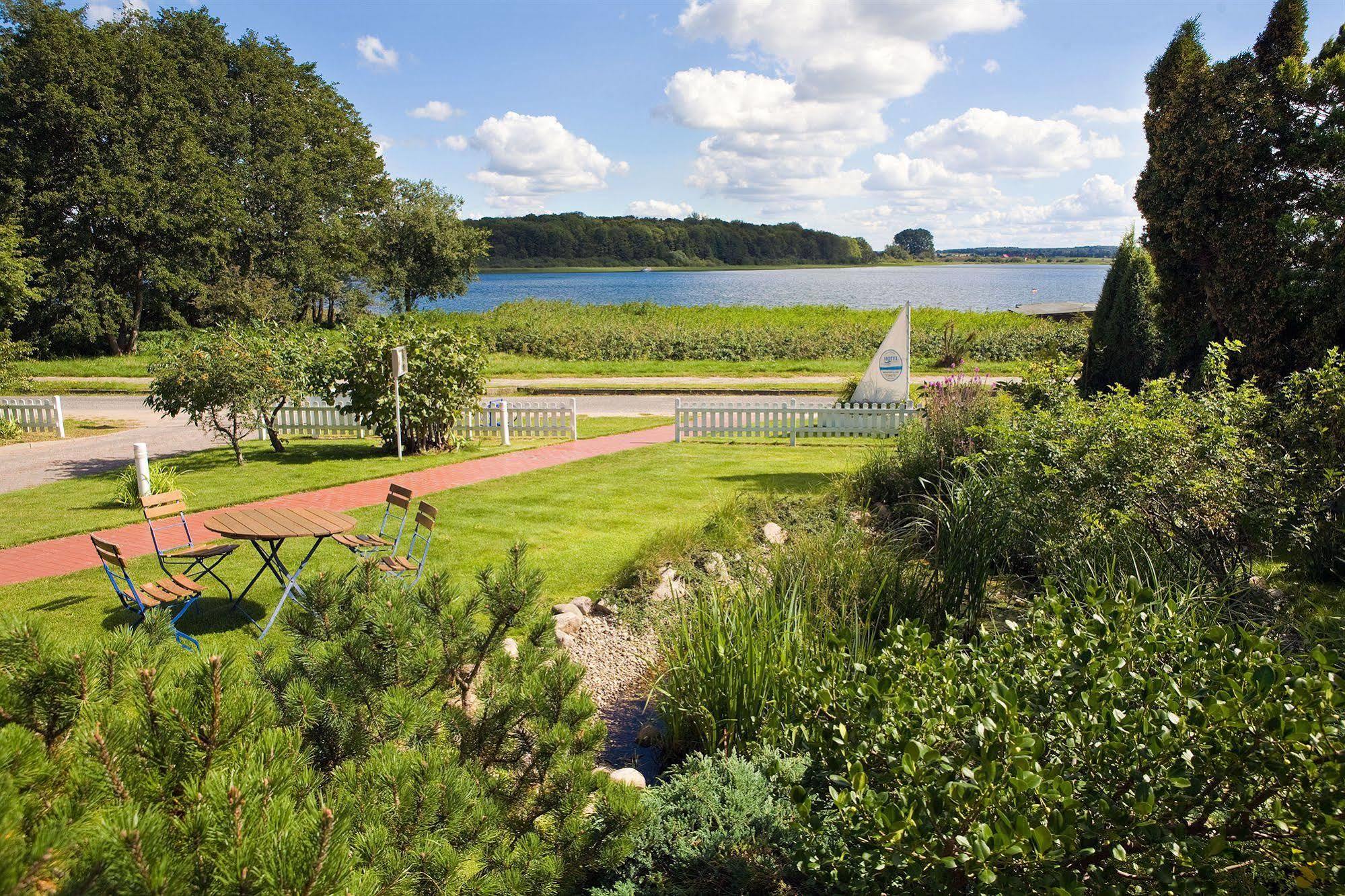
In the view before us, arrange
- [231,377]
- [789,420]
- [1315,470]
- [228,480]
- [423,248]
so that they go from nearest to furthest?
[1315,470], [231,377], [228,480], [789,420], [423,248]

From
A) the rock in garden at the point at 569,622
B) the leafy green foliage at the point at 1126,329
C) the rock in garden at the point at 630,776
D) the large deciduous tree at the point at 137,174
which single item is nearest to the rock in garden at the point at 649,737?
the rock in garden at the point at 630,776

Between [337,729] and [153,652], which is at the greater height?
[153,652]

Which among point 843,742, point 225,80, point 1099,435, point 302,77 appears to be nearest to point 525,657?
point 843,742

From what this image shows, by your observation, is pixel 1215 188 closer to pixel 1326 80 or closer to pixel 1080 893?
pixel 1326 80

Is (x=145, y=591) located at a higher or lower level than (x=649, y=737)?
higher

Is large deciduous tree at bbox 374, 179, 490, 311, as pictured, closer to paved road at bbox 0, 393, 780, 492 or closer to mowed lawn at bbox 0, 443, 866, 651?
paved road at bbox 0, 393, 780, 492

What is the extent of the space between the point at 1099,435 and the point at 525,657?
187 inches

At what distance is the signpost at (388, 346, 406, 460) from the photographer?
A: 12781mm

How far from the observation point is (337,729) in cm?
275

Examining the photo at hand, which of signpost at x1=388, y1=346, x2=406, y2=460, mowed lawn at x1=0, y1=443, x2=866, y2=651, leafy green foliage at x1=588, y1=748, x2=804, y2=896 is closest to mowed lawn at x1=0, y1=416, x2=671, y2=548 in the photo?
signpost at x1=388, y1=346, x2=406, y2=460

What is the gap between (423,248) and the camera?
41938 millimetres

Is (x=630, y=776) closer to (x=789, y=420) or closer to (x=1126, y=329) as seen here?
(x=789, y=420)

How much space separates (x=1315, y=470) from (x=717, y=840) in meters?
5.58

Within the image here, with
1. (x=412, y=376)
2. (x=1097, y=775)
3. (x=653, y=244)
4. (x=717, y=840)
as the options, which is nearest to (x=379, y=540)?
(x=717, y=840)
